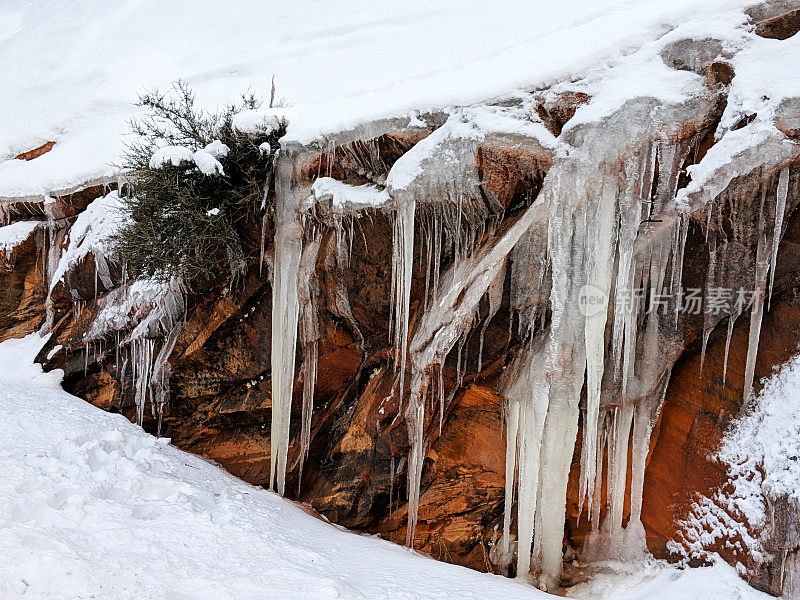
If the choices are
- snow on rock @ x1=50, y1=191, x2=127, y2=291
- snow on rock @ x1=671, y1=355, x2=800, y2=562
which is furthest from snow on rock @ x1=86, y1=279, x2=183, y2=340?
snow on rock @ x1=671, y1=355, x2=800, y2=562

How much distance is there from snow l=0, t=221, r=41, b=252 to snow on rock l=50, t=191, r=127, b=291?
0.92 meters

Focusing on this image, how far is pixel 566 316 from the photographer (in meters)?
4.20

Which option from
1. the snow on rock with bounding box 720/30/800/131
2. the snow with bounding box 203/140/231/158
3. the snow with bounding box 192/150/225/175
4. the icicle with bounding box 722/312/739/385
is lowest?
the icicle with bounding box 722/312/739/385

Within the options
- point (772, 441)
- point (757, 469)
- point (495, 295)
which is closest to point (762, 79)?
point (495, 295)

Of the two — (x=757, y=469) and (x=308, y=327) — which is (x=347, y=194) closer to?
(x=308, y=327)

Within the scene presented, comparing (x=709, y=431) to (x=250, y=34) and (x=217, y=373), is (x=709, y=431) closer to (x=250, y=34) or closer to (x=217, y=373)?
(x=217, y=373)

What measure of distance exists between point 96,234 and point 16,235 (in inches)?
75.4

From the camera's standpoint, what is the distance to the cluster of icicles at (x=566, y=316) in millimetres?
3951

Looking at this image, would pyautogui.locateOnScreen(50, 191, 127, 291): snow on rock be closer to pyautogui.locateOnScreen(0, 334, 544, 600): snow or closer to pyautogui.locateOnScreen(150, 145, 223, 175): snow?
pyautogui.locateOnScreen(150, 145, 223, 175): snow

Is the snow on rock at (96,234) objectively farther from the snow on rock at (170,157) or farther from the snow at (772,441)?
the snow at (772,441)

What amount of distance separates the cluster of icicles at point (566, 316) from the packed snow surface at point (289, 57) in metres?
1.15

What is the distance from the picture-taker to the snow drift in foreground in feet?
9.05

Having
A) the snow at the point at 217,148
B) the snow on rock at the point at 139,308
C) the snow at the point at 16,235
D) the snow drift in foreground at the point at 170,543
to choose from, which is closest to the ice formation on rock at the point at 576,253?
the snow at the point at 217,148

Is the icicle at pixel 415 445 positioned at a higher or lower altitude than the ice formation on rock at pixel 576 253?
lower
